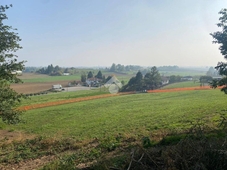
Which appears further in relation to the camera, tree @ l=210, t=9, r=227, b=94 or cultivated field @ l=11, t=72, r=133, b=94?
cultivated field @ l=11, t=72, r=133, b=94

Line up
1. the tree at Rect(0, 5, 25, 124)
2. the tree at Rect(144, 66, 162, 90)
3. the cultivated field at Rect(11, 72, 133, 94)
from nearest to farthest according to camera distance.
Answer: the tree at Rect(0, 5, 25, 124) < the tree at Rect(144, 66, 162, 90) < the cultivated field at Rect(11, 72, 133, 94)

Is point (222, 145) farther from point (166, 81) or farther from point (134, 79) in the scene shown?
point (166, 81)

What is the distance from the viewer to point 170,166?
380 centimetres

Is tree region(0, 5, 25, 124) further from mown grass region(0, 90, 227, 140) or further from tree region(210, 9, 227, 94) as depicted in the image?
tree region(210, 9, 227, 94)

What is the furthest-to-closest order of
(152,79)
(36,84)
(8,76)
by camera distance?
(36,84) < (152,79) < (8,76)

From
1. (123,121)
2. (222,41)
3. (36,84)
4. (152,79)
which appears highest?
(222,41)

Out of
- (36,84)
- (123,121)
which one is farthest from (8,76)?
(36,84)

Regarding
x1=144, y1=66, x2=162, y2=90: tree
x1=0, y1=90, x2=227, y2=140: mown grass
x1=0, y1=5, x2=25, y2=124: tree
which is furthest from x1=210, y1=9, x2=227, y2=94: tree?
x1=144, y1=66, x2=162, y2=90: tree

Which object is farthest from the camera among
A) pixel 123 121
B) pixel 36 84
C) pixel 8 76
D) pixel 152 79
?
pixel 36 84

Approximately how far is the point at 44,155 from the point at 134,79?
62.9m

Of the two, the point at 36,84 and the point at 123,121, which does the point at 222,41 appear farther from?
the point at 36,84

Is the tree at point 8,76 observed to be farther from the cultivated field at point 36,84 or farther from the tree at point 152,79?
the tree at point 152,79

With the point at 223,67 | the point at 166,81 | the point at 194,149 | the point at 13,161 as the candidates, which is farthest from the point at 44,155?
the point at 166,81

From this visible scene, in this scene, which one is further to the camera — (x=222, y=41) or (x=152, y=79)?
(x=152, y=79)
